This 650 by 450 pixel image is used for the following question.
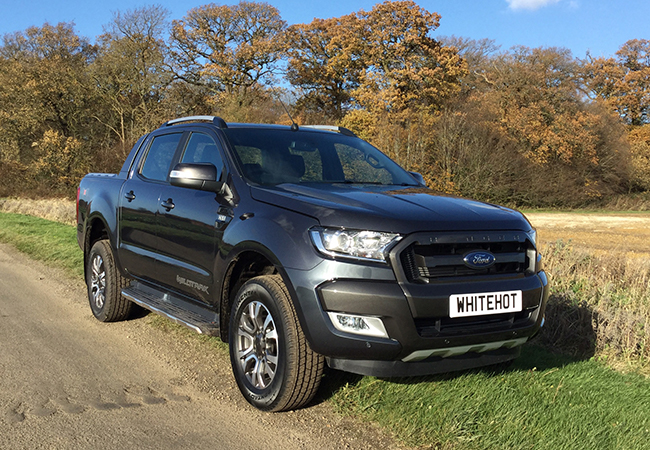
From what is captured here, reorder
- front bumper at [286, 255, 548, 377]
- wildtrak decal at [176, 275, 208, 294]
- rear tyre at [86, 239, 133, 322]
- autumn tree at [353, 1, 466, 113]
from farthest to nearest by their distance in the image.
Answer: autumn tree at [353, 1, 466, 113] < rear tyre at [86, 239, 133, 322] < wildtrak decal at [176, 275, 208, 294] < front bumper at [286, 255, 548, 377]

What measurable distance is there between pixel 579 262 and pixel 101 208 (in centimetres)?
582

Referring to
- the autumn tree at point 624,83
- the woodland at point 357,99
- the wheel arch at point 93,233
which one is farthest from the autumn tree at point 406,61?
the wheel arch at point 93,233

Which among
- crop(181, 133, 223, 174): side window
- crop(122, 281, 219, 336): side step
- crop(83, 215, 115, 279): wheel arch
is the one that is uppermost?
crop(181, 133, 223, 174): side window

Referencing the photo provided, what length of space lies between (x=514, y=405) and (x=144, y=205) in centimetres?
345

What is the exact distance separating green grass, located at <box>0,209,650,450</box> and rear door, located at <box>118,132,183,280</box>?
2.04 metres

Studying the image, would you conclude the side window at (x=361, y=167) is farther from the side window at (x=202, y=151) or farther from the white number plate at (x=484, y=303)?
the white number plate at (x=484, y=303)

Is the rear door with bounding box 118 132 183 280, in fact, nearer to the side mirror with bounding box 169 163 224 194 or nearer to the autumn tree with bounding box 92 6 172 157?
the side mirror with bounding box 169 163 224 194

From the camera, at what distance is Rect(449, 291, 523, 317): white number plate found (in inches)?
132

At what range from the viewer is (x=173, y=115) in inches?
1415

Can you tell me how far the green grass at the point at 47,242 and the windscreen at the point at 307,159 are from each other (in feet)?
16.4

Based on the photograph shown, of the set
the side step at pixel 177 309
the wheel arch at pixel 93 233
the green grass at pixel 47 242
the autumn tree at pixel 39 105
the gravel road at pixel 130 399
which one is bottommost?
the green grass at pixel 47 242

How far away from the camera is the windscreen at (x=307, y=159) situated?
4445 mm

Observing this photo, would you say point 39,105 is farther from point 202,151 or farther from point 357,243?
point 357,243

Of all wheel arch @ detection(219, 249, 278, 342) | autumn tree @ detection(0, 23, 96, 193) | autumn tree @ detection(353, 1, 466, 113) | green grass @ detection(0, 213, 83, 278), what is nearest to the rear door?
wheel arch @ detection(219, 249, 278, 342)
